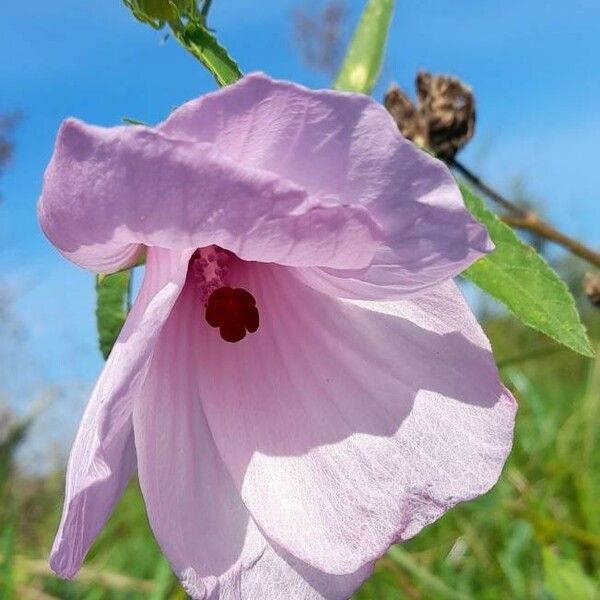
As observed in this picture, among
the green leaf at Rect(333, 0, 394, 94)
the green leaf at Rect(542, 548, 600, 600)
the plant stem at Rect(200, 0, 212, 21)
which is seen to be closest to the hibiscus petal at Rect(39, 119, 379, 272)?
the plant stem at Rect(200, 0, 212, 21)

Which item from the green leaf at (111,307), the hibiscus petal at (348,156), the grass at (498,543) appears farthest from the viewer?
the grass at (498,543)

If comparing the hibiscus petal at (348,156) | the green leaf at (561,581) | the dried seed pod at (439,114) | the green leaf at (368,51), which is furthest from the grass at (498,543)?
the hibiscus petal at (348,156)

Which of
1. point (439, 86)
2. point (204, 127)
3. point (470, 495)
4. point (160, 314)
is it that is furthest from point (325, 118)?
point (439, 86)

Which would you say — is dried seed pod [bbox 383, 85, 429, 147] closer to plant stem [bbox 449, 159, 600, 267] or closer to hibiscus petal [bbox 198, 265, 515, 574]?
plant stem [bbox 449, 159, 600, 267]

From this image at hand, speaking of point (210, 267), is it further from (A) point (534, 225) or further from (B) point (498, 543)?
(B) point (498, 543)

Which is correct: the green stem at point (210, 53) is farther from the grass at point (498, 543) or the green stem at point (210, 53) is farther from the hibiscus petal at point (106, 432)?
the grass at point (498, 543)

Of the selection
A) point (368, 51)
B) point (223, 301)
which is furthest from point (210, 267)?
point (368, 51)
